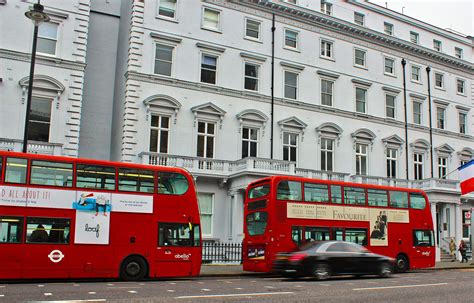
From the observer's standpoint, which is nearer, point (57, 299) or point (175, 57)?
point (57, 299)

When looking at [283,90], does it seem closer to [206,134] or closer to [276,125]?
[276,125]

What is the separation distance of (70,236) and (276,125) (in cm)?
1905

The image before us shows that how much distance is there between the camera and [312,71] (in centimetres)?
3616

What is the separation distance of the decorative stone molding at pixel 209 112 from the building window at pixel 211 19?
5.44 m

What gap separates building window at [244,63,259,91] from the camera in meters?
33.5

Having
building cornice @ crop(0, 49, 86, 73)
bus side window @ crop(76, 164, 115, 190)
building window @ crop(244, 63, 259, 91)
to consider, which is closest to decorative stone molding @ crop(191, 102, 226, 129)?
building window @ crop(244, 63, 259, 91)

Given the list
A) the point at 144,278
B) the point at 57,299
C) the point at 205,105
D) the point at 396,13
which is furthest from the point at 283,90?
the point at 57,299

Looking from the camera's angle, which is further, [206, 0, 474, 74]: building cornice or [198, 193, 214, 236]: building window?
[206, 0, 474, 74]: building cornice

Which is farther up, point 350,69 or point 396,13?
point 396,13

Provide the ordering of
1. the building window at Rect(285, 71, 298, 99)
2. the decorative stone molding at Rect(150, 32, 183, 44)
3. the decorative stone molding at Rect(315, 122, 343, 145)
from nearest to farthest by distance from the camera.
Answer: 1. the decorative stone molding at Rect(150, 32, 183, 44)
2. the building window at Rect(285, 71, 298, 99)
3. the decorative stone molding at Rect(315, 122, 343, 145)

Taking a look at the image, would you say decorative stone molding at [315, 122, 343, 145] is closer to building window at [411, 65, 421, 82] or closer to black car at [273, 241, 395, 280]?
building window at [411, 65, 421, 82]

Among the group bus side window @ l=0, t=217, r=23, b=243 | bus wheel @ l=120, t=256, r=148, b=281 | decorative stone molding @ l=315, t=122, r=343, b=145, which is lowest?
bus wheel @ l=120, t=256, r=148, b=281

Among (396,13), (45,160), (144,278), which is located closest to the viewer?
(45,160)

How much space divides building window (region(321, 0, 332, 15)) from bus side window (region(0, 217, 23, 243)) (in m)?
28.7
